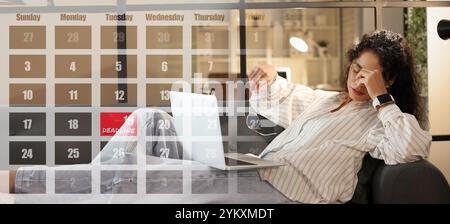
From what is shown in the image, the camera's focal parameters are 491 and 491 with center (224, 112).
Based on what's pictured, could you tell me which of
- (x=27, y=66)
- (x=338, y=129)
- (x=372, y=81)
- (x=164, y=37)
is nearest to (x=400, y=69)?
(x=372, y=81)

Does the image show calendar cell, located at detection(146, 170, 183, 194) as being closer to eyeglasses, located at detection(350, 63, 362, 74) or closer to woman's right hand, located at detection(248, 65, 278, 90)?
woman's right hand, located at detection(248, 65, 278, 90)

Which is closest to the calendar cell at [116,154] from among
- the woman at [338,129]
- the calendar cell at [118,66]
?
the woman at [338,129]

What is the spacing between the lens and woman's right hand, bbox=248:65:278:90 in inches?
35.1

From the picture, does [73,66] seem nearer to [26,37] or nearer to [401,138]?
[26,37]

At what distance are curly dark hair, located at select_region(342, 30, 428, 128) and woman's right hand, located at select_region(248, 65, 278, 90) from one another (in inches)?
7.2

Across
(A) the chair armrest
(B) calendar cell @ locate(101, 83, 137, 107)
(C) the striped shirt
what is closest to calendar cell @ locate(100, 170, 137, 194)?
(B) calendar cell @ locate(101, 83, 137, 107)

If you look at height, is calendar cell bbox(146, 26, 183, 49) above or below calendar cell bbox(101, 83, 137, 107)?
above

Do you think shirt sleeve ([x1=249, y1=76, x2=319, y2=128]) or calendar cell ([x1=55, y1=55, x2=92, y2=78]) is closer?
calendar cell ([x1=55, y1=55, x2=92, y2=78])

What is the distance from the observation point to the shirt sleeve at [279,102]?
2.89 feet

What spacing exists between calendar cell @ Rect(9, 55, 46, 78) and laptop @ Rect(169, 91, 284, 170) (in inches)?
8.1

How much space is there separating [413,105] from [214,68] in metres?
0.34

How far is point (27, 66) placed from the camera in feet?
2.48

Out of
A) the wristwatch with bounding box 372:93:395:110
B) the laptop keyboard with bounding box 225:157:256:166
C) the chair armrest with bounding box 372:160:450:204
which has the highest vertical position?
the wristwatch with bounding box 372:93:395:110

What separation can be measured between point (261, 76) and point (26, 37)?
0.41 m
